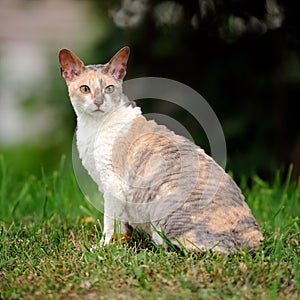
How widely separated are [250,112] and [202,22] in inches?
39.7

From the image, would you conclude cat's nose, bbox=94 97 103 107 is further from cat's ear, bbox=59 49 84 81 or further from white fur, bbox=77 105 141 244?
cat's ear, bbox=59 49 84 81

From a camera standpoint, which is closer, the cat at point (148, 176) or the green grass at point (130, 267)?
the green grass at point (130, 267)

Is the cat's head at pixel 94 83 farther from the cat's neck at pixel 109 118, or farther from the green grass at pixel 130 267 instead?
the green grass at pixel 130 267

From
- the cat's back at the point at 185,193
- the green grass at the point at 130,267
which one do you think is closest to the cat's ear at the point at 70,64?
the cat's back at the point at 185,193

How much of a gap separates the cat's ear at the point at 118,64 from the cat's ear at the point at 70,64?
172mm

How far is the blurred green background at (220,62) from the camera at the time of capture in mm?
5461

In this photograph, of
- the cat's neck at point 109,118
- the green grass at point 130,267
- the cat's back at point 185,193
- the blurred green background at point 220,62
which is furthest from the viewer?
the blurred green background at point 220,62

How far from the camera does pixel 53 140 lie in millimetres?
6734

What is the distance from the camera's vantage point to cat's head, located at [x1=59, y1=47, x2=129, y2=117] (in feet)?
11.3

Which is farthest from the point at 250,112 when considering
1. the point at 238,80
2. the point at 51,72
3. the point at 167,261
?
the point at 167,261

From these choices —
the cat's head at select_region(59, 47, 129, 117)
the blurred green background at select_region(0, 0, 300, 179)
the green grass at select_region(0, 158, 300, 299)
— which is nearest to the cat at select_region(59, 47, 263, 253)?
the cat's head at select_region(59, 47, 129, 117)

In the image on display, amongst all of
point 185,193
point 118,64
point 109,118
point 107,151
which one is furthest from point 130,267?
point 118,64

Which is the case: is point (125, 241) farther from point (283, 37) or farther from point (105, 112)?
point (283, 37)

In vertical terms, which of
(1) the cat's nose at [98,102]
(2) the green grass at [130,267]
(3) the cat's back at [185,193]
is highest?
(1) the cat's nose at [98,102]
